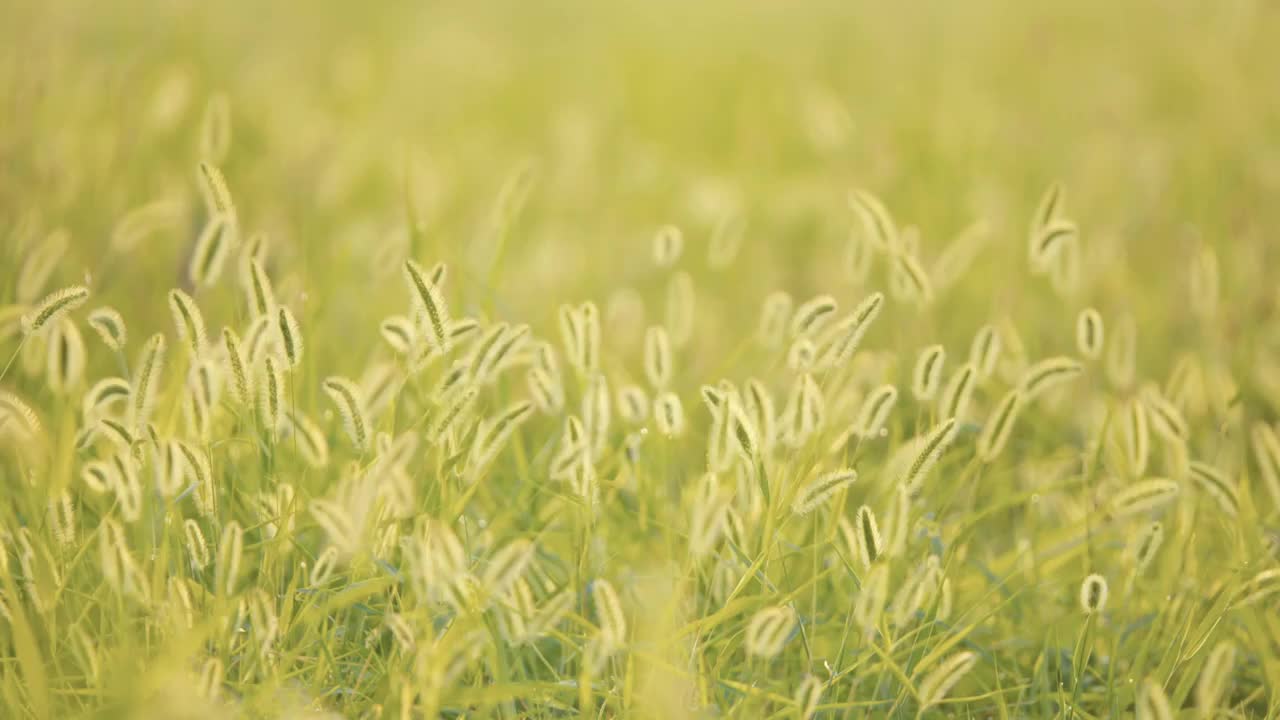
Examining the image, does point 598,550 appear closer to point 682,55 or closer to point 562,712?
point 562,712

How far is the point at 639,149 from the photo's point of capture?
4305 millimetres

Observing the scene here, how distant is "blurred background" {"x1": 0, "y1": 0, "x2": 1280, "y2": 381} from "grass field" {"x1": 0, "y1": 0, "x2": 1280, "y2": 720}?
0.08ft

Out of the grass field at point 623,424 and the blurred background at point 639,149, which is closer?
the grass field at point 623,424

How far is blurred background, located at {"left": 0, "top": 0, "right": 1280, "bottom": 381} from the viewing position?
2.71 meters

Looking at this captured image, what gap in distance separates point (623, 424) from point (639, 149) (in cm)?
252

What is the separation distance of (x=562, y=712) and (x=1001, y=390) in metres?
1.13

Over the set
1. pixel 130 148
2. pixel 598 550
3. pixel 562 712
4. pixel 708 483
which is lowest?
pixel 562 712

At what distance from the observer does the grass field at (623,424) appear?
1.32 metres

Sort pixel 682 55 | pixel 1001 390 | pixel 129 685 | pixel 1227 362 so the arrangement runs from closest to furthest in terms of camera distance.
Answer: pixel 129 685 → pixel 1001 390 → pixel 1227 362 → pixel 682 55

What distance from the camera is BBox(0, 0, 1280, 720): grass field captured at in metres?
1.32

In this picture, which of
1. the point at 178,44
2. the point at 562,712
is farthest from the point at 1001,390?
the point at 178,44

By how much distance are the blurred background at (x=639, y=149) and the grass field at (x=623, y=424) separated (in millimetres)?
25

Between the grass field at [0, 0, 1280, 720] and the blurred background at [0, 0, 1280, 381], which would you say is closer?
the grass field at [0, 0, 1280, 720]

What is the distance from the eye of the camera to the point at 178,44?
4.31 meters
